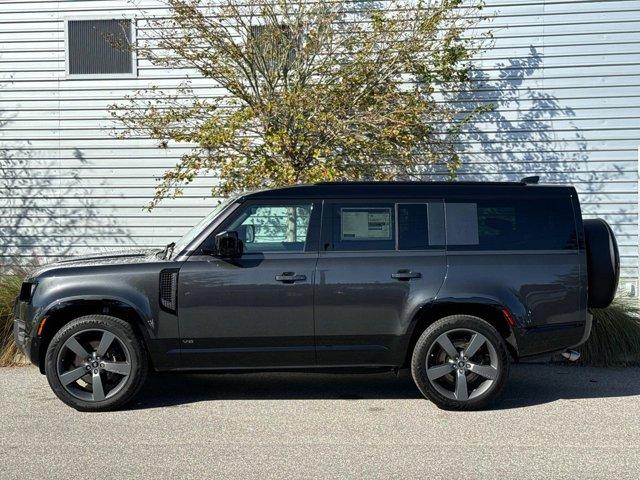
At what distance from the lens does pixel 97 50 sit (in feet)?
41.2

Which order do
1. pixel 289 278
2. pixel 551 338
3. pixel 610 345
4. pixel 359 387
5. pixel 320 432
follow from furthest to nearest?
pixel 610 345 < pixel 359 387 < pixel 551 338 < pixel 289 278 < pixel 320 432

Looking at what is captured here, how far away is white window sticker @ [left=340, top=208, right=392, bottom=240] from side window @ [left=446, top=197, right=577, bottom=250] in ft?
1.77

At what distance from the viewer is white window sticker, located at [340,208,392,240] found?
22.6ft

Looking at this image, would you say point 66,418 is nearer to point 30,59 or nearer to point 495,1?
point 30,59

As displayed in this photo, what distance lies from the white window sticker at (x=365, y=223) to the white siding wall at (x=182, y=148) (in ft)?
18.1

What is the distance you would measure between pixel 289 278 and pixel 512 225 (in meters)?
1.97

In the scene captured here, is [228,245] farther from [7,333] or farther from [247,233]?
[7,333]

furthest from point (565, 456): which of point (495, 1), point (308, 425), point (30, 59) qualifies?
point (30, 59)

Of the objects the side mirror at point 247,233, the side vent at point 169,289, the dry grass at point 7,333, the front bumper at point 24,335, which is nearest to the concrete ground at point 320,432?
the front bumper at point 24,335

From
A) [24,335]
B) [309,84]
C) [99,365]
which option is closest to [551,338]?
[99,365]

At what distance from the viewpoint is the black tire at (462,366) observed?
6730mm

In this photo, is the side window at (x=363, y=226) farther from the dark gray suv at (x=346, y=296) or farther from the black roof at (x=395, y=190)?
the black roof at (x=395, y=190)

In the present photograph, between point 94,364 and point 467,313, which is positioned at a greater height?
point 467,313

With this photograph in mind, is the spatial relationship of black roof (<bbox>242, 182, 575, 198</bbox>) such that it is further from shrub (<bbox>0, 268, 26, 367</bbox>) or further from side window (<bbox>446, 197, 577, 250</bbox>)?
shrub (<bbox>0, 268, 26, 367</bbox>)
